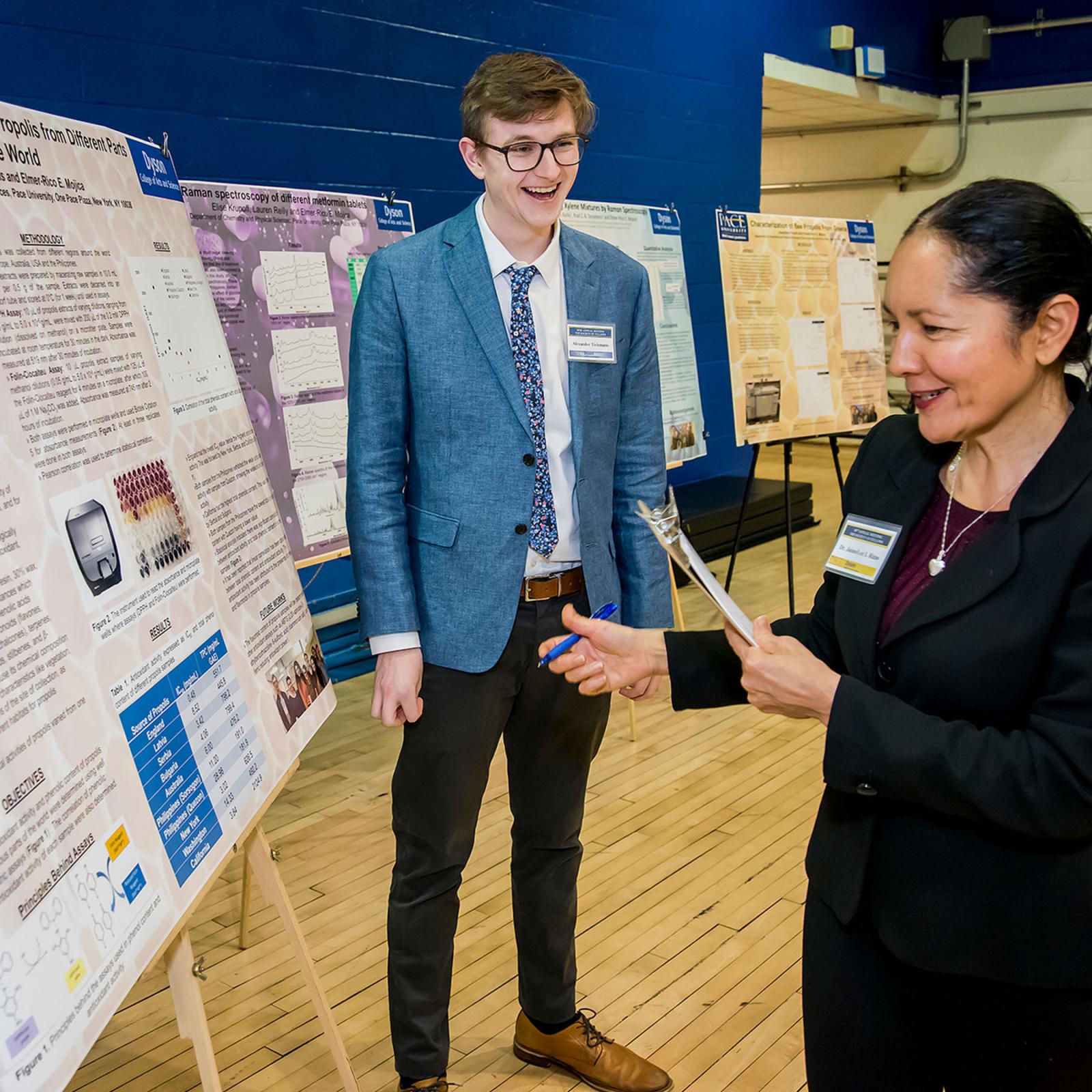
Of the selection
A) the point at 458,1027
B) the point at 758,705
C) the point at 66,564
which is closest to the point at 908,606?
the point at 758,705

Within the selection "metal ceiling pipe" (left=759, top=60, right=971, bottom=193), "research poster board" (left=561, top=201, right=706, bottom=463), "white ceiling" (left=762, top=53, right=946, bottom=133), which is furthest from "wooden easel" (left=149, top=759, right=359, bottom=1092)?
"metal ceiling pipe" (left=759, top=60, right=971, bottom=193)

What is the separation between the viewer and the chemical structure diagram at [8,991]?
97cm

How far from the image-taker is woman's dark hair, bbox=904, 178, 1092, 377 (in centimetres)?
112

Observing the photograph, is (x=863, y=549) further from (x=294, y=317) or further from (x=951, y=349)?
(x=294, y=317)

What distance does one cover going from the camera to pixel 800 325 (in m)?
4.69

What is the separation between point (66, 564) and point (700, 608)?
436 cm

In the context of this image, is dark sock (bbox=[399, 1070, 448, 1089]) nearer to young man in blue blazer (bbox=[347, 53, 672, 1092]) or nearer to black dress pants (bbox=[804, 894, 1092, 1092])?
young man in blue blazer (bbox=[347, 53, 672, 1092])

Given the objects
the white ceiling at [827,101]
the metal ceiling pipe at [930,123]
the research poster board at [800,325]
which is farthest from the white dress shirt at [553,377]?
the metal ceiling pipe at [930,123]

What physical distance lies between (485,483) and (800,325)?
3223 millimetres

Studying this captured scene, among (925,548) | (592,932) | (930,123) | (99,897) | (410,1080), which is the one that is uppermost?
(930,123)

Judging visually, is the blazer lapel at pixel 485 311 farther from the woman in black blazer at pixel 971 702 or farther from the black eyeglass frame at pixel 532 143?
the woman in black blazer at pixel 971 702

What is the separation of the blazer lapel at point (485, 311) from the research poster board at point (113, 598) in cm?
40

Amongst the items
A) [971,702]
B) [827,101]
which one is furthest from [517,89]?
[827,101]

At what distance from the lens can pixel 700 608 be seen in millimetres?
5363
